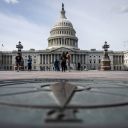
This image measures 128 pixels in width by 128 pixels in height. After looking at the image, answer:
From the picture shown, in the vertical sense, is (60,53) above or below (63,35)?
below

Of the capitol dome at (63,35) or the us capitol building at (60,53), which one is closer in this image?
the capitol dome at (63,35)

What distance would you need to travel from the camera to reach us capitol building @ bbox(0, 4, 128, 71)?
4117 inches

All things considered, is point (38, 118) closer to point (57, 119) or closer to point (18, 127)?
point (57, 119)

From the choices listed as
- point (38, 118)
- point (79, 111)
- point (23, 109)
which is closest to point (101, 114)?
point (79, 111)

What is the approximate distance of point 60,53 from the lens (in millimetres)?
107625

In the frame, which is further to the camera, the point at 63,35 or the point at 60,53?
the point at 60,53

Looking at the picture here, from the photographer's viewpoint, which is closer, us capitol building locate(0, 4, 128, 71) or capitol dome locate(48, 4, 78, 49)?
capitol dome locate(48, 4, 78, 49)

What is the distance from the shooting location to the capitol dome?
103 m

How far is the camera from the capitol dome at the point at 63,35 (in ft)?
339

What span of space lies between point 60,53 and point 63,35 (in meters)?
8.50

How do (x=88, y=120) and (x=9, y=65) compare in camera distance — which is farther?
(x=9, y=65)

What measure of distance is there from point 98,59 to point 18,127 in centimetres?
11813

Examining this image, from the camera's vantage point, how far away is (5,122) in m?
1.94

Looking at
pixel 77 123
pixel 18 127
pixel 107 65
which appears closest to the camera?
pixel 18 127
